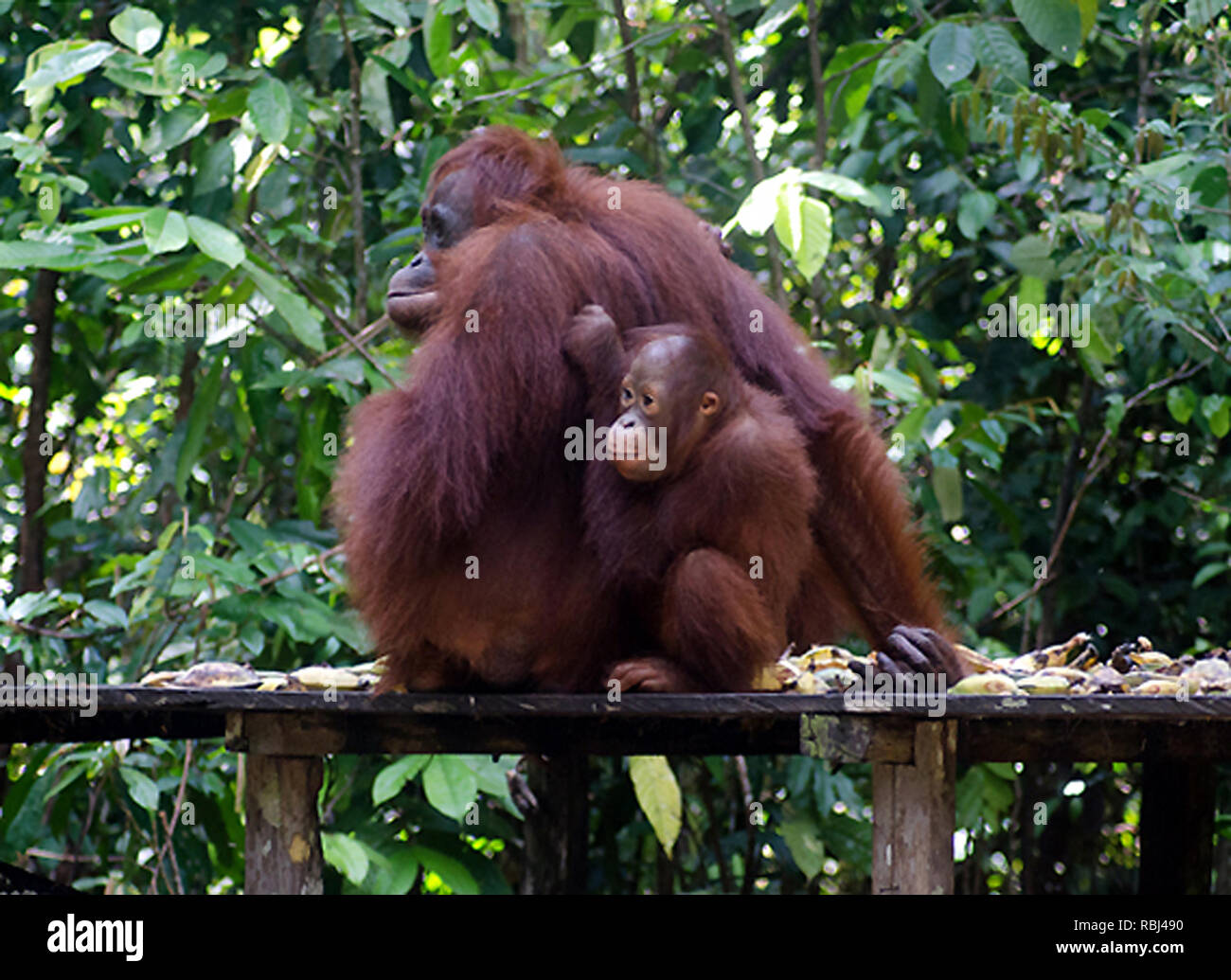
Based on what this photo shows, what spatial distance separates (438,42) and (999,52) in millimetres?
1585

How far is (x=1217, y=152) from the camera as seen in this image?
14.1 feet

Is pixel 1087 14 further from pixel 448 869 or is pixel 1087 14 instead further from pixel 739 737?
pixel 448 869

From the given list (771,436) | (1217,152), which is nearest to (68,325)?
(771,436)

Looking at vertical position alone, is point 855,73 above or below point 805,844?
above

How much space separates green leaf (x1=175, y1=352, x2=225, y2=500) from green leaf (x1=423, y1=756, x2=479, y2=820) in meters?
1.07

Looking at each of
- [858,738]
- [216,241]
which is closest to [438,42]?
[216,241]

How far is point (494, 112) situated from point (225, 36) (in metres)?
1.34

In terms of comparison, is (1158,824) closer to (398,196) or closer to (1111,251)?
(1111,251)

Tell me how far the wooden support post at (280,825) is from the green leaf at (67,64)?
175 cm

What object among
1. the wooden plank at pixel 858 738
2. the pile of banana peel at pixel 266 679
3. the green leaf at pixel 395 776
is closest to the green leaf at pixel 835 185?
the wooden plank at pixel 858 738

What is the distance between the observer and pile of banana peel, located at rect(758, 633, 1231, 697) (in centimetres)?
269

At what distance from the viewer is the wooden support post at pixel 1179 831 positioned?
3572 mm

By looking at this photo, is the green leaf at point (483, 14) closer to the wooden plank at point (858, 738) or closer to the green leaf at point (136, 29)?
the green leaf at point (136, 29)

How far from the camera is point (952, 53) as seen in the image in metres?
4.08
